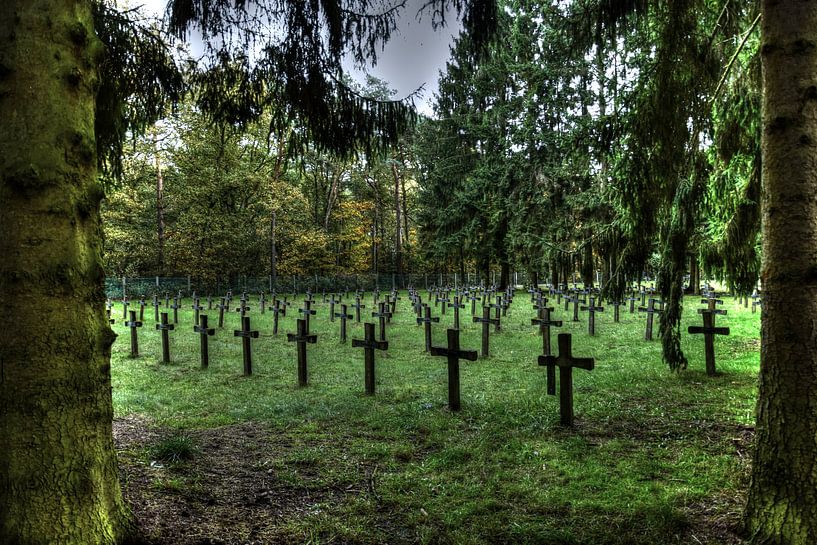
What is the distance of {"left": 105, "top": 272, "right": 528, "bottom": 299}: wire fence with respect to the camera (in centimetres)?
2666

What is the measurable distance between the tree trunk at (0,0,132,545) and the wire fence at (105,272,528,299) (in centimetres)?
2148

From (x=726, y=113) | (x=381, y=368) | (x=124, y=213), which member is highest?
(x=124, y=213)

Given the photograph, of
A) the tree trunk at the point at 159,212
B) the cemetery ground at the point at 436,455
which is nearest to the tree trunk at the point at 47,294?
the cemetery ground at the point at 436,455

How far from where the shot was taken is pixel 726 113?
4402mm

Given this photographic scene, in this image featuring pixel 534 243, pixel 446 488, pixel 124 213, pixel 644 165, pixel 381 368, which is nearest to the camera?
pixel 446 488

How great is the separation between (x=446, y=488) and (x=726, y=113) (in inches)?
162

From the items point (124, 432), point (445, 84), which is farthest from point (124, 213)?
point (124, 432)

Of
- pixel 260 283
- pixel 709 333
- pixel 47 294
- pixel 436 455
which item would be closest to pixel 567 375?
pixel 436 455

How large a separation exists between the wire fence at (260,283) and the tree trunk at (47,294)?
2148 centimetres

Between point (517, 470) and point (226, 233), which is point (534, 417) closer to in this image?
point (517, 470)

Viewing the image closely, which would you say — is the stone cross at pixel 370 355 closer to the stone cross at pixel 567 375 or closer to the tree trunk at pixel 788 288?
the stone cross at pixel 567 375

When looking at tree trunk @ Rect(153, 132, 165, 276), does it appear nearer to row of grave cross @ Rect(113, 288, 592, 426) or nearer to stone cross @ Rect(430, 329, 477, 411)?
row of grave cross @ Rect(113, 288, 592, 426)

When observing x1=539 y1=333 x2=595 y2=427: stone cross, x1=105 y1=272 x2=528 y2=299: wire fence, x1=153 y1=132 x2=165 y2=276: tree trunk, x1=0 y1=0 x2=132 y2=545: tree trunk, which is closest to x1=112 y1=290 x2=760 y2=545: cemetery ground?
x1=539 y1=333 x2=595 y2=427: stone cross

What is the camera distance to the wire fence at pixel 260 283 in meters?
26.7
